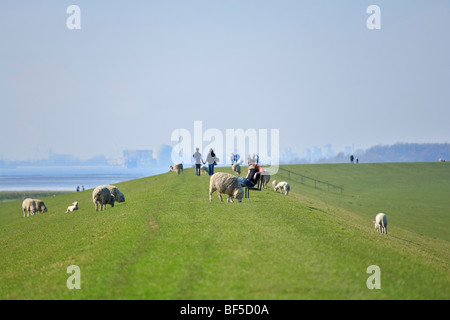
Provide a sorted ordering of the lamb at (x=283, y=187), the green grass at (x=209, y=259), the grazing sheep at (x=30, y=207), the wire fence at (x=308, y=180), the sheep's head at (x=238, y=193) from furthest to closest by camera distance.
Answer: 1. the wire fence at (x=308, y=180)
2. the grazing sheep at (x=30, y=207)
3. the lamb at (x=283, y=187)
4. the sheep's head at (x=238, y=193)
5. the green grass at (x=209, y=259)

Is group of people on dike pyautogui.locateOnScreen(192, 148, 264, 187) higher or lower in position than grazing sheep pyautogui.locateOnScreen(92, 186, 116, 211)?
higher

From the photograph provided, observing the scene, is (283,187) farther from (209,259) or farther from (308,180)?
(209,259)

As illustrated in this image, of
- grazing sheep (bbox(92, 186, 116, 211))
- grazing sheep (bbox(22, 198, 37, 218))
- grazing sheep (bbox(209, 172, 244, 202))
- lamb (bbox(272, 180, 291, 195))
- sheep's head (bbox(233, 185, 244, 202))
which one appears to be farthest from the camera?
grazing sheep (bbox(22, 198, 37, 218))

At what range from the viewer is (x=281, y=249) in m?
16.1

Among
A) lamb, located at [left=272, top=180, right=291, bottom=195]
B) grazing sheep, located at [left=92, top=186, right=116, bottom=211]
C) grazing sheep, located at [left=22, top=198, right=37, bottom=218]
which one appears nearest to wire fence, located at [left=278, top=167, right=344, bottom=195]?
lamb, located at [left=272, top=180, right=291, bottom=195]

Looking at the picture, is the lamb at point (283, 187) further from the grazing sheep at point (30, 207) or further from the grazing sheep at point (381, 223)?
the grazing sheep at point (30, 207)

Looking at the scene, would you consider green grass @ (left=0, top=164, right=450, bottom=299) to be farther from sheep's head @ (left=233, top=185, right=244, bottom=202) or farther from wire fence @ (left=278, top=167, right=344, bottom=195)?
wire fence @ (left=278, top=167, right=344, bottom=195)

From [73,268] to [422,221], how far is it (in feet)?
151

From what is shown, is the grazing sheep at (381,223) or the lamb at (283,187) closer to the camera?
the grazing sheep at (381,223)

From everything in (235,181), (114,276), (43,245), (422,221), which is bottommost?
(422,221)

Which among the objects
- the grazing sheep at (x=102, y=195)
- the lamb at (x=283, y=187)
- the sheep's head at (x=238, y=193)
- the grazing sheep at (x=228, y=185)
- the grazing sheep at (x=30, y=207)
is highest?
the grazing sheep at (x=228, y=185)

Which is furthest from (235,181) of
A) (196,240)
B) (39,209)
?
(39,209)

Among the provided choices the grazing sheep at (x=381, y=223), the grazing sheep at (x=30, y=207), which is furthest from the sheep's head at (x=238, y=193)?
the grazing sheep at (x=30, y=207)
